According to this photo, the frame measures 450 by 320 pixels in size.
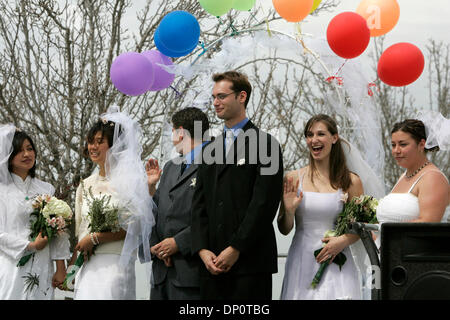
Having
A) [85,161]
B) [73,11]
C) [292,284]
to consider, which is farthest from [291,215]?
[73,11]

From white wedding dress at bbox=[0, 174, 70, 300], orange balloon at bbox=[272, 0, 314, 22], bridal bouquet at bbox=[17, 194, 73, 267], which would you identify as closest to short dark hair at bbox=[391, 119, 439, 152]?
orange balloon at bbox=[272, 0, 314, 22]

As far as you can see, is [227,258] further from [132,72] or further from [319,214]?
[132,72]

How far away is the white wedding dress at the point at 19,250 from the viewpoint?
16.2 feet

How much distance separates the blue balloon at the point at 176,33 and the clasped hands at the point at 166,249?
1822mm

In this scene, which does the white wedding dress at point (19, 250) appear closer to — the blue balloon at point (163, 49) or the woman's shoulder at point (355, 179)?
the blue balloon at point (163, 49)

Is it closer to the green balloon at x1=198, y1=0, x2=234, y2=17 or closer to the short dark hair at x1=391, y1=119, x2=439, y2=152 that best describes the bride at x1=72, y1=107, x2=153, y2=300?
the green balloon at x1=198, y1=0, x2=234, y2=17

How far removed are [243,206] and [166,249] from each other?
0.72 m

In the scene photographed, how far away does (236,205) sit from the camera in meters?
4.24

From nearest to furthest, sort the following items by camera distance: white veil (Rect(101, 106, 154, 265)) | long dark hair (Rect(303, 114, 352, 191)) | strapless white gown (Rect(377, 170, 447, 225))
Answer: strapless white gown (Rect(377, 170, 447, 225)) → long dark hair (Rect(303, 114, 352, 191)) → white veil (Rect(101, 106, 154, 265))

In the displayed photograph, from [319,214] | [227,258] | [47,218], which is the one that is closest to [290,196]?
[319,214]

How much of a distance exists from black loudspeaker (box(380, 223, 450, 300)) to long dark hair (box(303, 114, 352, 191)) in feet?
6.90

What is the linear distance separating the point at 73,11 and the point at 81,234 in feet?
10.6

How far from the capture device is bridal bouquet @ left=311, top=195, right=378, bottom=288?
14.7ft

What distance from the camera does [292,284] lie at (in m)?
4.64
